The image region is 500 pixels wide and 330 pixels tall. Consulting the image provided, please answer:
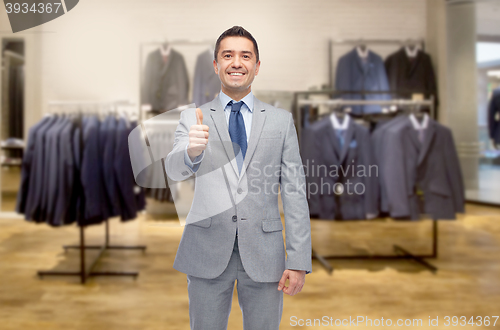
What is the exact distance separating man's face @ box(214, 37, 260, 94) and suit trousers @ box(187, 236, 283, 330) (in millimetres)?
513

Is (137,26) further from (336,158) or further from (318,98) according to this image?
(336,158)

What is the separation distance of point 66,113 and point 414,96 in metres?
2.42

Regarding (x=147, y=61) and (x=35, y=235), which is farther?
(x=35, y=235)

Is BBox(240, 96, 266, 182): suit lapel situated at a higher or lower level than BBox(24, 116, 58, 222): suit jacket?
higher

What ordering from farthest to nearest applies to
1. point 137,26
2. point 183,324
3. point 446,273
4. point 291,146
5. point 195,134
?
point 446,273
point 137,26
point 183,324
point 291,146
point 195,134

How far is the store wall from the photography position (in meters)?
2.13

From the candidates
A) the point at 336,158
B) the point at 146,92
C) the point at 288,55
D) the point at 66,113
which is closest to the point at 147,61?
the point at 146,92

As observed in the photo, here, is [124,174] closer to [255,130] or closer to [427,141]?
[255,130]

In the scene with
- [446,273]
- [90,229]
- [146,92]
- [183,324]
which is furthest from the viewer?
[90,229]

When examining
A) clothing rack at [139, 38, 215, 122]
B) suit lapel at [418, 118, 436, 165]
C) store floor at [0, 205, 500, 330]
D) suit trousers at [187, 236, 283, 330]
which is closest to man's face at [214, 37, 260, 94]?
suit trousers at [187, 236, 283, 330]

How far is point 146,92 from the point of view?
241cm

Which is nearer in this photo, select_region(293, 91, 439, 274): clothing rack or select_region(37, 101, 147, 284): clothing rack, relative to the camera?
select_region(37, 101, 147, 284): clothing rack

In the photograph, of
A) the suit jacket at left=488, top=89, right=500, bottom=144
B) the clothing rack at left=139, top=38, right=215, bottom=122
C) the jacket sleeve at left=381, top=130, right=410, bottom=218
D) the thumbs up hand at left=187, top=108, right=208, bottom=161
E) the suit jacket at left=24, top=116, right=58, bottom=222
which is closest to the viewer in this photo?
the thumbs up hand at left=187, top=108, right=208, bottom=161
